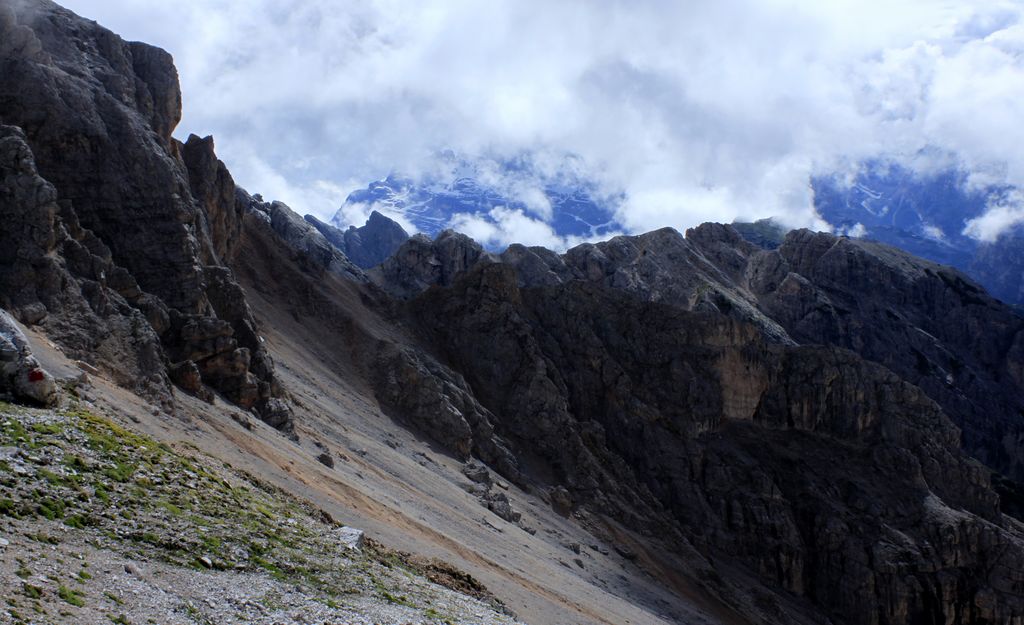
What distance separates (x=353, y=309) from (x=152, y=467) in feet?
213

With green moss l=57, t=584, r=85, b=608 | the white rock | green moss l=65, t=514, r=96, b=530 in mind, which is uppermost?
the white rock

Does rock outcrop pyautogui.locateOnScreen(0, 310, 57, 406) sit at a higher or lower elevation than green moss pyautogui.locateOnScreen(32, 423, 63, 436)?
higher

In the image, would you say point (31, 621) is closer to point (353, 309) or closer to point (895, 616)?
point (353, 309)

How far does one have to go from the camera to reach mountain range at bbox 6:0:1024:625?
2908cm

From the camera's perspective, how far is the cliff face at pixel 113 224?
48156mm

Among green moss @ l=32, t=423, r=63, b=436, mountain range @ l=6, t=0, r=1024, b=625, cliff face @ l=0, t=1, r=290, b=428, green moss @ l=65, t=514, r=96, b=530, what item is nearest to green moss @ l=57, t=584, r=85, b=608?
mountain range @ l=6, t=0, r=1024, b=625

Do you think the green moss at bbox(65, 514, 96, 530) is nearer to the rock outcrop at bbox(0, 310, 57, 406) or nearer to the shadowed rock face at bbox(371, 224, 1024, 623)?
the rock outcrop at bbox(0, 310, 57, 406)

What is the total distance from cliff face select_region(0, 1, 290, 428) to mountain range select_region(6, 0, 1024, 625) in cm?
19

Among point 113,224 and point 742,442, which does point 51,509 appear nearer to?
point 113,224

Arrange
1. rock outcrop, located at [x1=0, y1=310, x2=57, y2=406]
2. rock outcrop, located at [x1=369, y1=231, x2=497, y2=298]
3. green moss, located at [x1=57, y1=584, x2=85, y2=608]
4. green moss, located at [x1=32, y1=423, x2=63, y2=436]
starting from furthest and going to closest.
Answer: rock outcrop, located at [x1=369, y1=231, x2=497, y2=298] < rock outcrop, located at [x1=0, y1=310, x2=57, y2=406] < green moss, located at [x1=32, y1=423, x2=63, y2=436] < green moss, located at [x1=57, y1=584, x2=85, y2=608]

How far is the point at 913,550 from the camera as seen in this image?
10044 cm

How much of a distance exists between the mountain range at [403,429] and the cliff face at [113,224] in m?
0.19

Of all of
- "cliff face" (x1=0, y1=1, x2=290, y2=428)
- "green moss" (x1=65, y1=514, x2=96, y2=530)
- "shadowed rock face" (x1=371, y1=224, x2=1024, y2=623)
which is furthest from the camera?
"shadowed rock face" (x1=371, y1=224, x2=1024, y2=623)

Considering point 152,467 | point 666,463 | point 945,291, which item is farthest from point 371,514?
point 945,291
